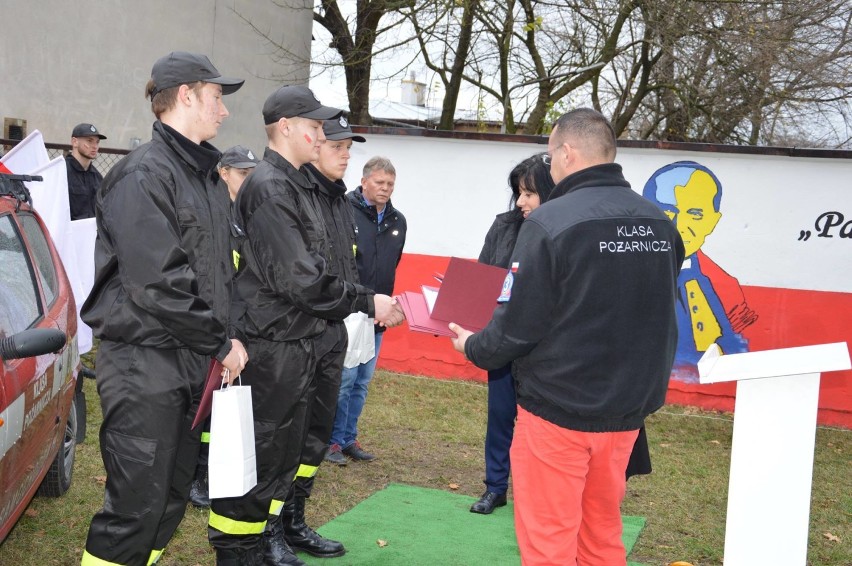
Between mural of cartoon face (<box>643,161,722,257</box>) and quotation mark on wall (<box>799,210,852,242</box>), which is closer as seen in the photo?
quotation mark on wall (<box>799,210,852,242</box>)

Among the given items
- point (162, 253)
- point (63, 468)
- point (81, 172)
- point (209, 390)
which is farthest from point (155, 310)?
point (81, 172)

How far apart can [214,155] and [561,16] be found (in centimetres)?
1335

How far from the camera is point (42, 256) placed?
191 inches

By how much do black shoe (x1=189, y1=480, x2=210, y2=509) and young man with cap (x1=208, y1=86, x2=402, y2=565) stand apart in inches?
50.1

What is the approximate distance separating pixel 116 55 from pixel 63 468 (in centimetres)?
1049

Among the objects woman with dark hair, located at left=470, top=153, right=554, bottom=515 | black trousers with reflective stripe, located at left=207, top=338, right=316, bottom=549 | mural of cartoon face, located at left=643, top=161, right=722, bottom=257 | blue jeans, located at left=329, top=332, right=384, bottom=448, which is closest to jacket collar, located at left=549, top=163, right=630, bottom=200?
black trousers with reflective stripe, located at left=207, top=338, right=316, bottom=549

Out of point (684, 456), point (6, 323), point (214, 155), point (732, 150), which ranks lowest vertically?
point (684, 456)

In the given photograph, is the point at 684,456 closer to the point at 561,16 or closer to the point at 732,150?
the point at 732,150

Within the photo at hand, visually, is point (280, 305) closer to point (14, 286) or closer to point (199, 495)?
point (14, 286)

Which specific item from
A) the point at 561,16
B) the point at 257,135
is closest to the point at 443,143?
the point at 561,16

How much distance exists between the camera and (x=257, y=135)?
1912cm

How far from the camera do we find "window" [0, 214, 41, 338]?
396 centimetres

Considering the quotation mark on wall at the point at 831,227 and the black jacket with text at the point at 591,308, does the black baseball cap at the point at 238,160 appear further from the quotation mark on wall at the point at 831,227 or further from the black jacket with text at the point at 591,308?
the quotation mark on wall at the point at 831,227

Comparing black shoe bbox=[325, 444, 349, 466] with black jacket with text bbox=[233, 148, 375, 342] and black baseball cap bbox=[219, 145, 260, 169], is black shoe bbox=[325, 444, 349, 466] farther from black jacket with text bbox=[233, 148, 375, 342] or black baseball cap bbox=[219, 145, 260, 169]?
black jacket with text bbox=[233, 148, 375, 342]
